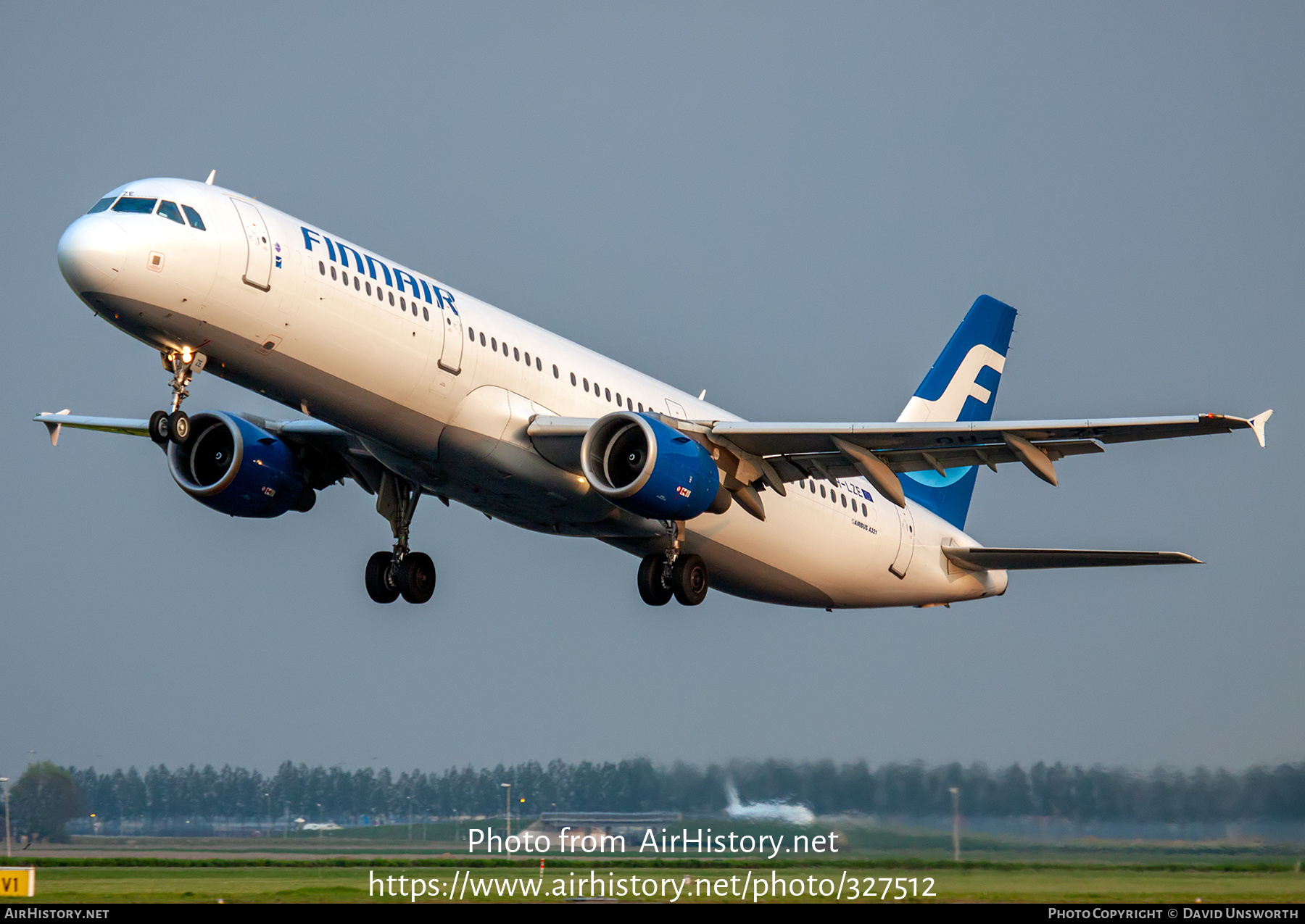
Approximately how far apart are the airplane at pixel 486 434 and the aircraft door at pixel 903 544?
0.06m

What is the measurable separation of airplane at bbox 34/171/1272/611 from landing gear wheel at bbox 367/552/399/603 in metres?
0.04

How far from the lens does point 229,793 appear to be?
105ft

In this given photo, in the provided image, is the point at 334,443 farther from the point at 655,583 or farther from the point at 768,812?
the point at 768,812

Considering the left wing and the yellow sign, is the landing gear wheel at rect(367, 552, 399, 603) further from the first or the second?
the yellow sign

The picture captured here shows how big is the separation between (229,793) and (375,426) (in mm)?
10146

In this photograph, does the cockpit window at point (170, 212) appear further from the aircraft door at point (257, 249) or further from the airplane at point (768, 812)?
the airplane at point (768, 812)

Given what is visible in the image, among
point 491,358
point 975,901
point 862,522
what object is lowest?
point 975,901

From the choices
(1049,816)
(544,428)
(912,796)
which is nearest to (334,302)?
(544,428)

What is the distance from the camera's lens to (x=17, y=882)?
2408 cm

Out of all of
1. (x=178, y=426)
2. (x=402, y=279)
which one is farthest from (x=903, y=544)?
(x=178, y=426)

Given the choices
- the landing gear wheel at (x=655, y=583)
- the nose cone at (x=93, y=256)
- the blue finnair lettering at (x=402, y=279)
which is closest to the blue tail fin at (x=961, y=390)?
the landing gear wheel at (x=655, y=583)

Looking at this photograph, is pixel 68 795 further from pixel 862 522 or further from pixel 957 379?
pixel 957 379

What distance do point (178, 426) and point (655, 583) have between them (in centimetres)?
970

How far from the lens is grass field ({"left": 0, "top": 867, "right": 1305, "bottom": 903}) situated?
22.3 metres
